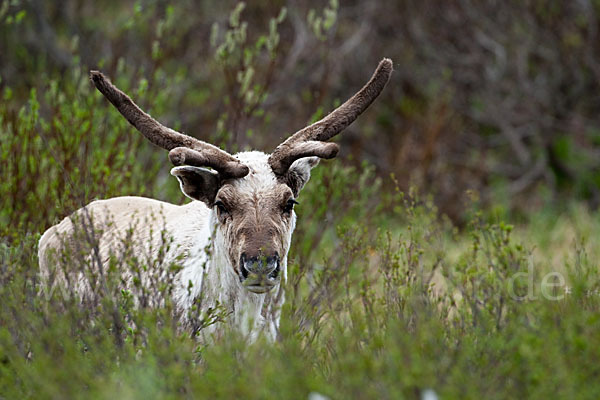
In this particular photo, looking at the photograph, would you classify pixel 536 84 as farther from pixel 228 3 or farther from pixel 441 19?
pixel 228 3

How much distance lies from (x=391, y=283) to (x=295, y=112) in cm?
925

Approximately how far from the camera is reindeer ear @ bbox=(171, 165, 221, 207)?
16.8ft

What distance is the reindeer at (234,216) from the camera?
480cm

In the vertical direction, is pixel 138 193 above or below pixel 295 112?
below

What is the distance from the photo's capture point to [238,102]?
7.88 m

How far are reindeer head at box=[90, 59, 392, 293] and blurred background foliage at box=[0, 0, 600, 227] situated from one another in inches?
288

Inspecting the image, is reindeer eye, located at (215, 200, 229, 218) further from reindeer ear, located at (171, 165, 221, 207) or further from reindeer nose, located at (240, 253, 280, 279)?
reindeer nose, located at (240, 253, 280, 279)

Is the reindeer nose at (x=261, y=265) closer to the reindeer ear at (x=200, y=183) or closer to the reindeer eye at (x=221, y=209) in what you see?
the reindeer eye at (x=221, y=209)

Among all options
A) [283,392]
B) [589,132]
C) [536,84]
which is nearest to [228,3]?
[536,84]

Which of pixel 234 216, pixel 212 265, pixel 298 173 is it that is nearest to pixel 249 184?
pixel 234 216

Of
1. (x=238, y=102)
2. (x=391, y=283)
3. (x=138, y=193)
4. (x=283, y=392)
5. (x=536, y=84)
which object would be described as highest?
(x=536, y=84)

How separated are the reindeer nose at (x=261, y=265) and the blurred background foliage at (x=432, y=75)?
26.2 ft

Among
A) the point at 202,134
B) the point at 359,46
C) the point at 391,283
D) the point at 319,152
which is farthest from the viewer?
the point at 359,46

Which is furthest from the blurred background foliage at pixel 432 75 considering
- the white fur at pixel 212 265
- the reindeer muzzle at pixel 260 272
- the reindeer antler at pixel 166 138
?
the reindeer muzzle at pixel 260 272
